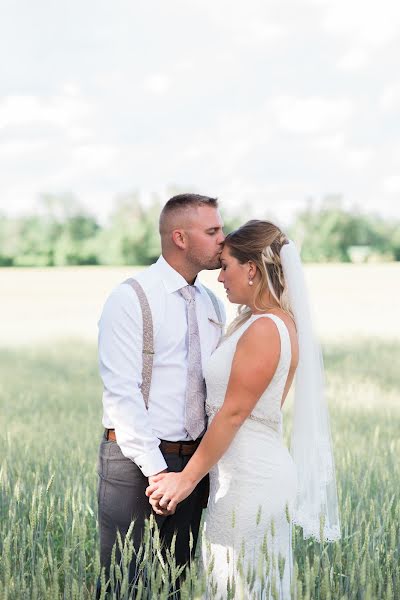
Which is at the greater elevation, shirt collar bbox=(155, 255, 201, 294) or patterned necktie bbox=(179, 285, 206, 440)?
shirt collar bbox=(155, 255, 201, 294)

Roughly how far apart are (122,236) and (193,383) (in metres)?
60.0

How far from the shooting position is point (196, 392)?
3877mm

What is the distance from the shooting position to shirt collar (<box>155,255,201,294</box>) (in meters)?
3.94

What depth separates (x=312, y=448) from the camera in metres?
4.01

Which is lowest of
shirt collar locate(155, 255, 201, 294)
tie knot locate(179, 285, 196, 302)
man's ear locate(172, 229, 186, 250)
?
tie knot locate(179, 285, 196, 302)

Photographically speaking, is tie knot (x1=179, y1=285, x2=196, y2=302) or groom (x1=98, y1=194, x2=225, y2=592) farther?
tie knot (x1=179, y1=285, x2=196, y2=302)

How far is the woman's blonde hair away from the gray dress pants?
91 centimetres

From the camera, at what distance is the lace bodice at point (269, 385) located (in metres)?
3.57

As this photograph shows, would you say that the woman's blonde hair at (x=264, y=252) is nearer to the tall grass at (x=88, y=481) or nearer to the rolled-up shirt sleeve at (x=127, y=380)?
the rolled-up shirt sleeve at (x=127, y=380)

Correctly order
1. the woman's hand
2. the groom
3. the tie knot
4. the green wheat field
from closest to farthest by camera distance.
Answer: the green wheat field, the woman's hand, the groom, the tie knot

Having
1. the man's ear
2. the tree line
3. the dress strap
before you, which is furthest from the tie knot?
the tree line

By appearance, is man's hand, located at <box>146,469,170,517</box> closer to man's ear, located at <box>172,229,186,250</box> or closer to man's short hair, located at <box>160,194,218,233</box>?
man's ear, located at <box>172,229,186,250</box>

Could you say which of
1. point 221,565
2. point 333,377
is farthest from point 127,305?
point 333,377

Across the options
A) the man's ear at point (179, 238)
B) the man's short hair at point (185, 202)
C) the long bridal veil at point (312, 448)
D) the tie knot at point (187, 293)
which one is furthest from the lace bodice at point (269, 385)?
the man's short hair at point (185, 202)
